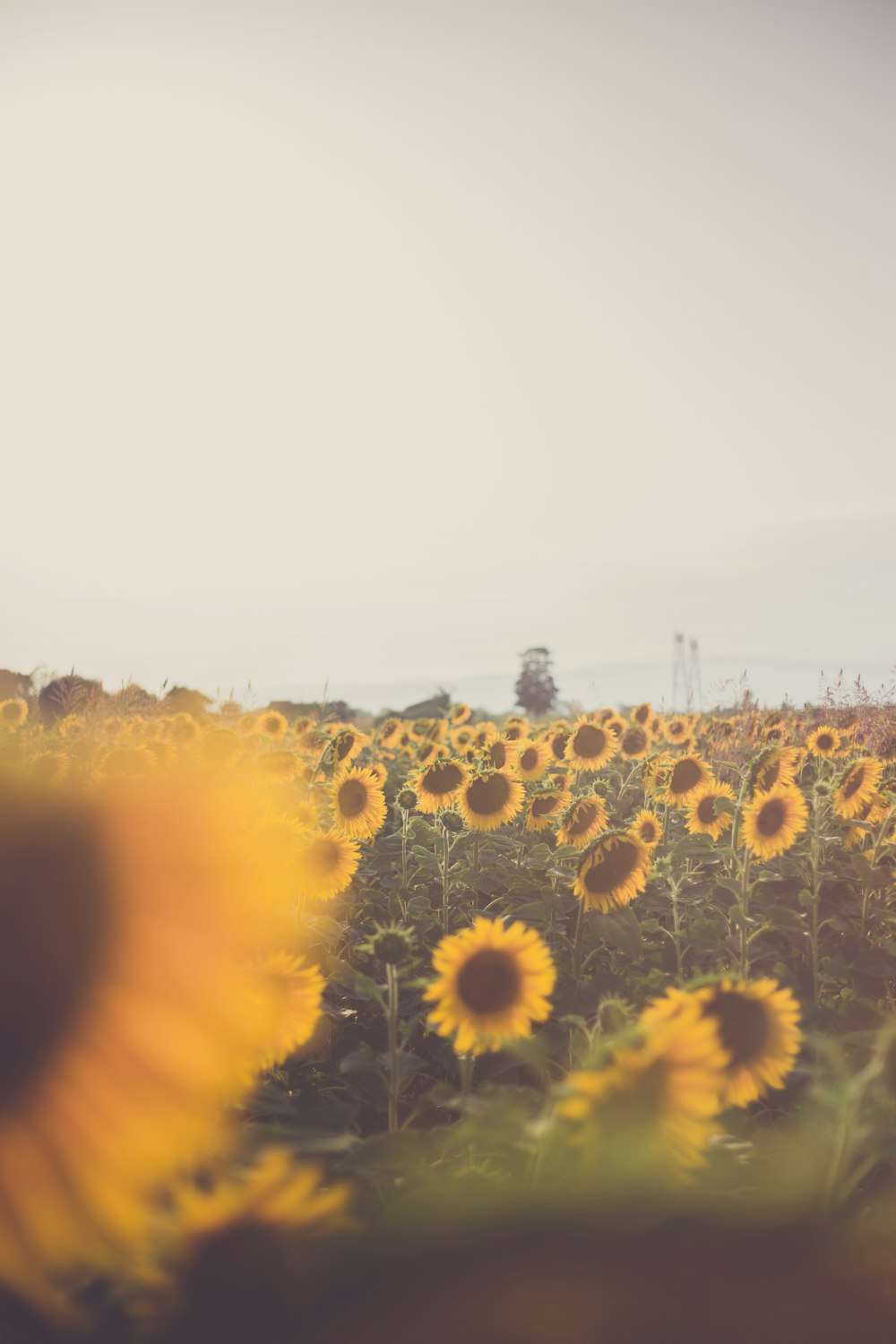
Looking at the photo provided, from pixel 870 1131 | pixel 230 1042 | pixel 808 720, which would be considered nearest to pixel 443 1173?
pixel 230 1042

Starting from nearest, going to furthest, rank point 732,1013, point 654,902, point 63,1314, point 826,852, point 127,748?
point 63,1314, point 732,1013, point 654,902, point 826,852, point 127,748

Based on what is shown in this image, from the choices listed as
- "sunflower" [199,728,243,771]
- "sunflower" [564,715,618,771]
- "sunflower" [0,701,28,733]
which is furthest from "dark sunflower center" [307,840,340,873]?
"sunflower" [0,701,28,733]

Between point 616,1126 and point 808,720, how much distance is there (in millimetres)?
7257

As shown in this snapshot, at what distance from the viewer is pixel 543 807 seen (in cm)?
484

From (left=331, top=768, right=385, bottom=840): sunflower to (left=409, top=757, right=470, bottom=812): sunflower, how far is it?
0.31 meters

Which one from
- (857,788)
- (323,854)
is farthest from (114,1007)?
(857,788)

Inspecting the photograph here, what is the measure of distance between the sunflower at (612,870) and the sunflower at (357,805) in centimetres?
175

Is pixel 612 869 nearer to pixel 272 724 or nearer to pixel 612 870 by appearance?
pixel 612 870

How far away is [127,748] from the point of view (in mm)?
5789

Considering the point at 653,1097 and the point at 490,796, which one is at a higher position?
the point at 490,796

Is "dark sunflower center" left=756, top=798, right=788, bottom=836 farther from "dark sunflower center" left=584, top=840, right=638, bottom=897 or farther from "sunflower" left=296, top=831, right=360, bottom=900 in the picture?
"sunflower" left=296, top=831, right=360, bottom=900

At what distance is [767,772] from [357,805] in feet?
8.15

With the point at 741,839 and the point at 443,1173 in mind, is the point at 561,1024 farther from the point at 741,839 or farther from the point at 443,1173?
the point at 741,839

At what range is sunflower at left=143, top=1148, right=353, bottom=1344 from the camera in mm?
1116
